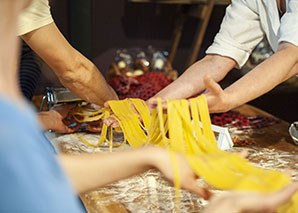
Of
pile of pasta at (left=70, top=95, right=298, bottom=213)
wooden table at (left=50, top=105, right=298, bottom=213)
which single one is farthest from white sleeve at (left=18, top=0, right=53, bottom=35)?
wooden table at (left=50, top=105, right=298, bottom=213)

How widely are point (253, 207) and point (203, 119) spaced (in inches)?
12.7

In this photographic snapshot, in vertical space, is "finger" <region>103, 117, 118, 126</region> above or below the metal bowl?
above

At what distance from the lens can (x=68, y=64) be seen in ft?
4.26

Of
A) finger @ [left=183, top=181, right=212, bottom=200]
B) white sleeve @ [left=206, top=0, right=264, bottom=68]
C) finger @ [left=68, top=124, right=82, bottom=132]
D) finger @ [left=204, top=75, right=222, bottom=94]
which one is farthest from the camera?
finger @ [left=68, top=124, right=82, bottom=132]

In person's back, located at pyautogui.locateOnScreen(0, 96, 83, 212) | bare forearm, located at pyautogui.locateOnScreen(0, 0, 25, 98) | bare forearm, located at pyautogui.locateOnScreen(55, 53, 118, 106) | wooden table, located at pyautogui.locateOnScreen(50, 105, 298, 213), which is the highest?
bare forearm, located at pyautogui.locateOnScreen(0, 0, 25, 98)

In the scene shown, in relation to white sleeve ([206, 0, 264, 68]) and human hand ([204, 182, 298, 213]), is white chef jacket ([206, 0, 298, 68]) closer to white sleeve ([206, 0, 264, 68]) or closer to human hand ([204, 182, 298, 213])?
white sleeve ([206, 0, 264, 68])

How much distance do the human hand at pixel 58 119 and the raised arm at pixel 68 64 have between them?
14cm

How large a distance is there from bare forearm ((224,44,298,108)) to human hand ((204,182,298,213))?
0.50 metres

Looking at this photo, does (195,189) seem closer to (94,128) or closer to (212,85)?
(212,85)

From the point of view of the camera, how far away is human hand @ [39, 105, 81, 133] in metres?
1.48

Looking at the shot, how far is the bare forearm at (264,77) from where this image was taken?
3.67 feet

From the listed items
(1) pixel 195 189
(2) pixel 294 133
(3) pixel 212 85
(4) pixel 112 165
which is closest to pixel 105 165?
(4) pixel 112 165

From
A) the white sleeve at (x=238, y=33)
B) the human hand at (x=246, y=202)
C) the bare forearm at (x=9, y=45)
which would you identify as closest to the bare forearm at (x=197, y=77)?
the white sleeve at (x=238, y=33)

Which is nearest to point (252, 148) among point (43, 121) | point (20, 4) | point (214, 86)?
point (214, 86)
